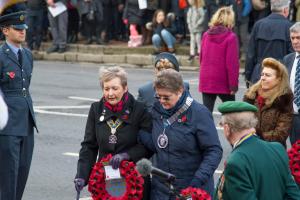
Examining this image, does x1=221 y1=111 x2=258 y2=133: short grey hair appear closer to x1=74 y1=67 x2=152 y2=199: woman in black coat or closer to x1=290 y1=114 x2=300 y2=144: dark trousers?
x1=74 y1=67 x2=152 y2=199: woman in black coat

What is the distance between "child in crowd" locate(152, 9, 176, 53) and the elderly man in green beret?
15786mm

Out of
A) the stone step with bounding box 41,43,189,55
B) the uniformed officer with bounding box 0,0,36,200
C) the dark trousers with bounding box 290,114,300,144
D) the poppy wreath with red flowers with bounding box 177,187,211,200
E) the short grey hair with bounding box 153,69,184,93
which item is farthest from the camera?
the stone step with bounding box 41,43,189,55

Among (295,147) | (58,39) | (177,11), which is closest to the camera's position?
(295,147)

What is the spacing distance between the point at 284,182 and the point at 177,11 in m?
16.9

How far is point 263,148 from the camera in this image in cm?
655

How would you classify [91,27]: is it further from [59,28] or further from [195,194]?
[195,194]

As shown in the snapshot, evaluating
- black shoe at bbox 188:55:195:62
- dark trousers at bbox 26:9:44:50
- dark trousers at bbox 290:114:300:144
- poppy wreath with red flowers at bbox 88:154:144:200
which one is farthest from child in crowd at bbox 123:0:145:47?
poppy wreath with red flowers at bbox 88:154:144:200

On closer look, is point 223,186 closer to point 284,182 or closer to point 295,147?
point 284,182

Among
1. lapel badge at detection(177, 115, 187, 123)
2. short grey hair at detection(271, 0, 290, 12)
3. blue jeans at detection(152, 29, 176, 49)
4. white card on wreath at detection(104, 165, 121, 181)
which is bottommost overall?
blue jeans at detection(152, 29, 176, 49)

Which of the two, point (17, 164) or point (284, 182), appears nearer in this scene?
point (284, 182)

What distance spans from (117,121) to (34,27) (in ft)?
56.3

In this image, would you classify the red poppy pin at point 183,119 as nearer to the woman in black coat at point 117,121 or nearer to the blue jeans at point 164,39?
the woman in black coat at point 117,121

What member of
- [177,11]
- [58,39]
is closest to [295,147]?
[177,11]

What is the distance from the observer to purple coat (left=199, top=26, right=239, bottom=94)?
13.2m
